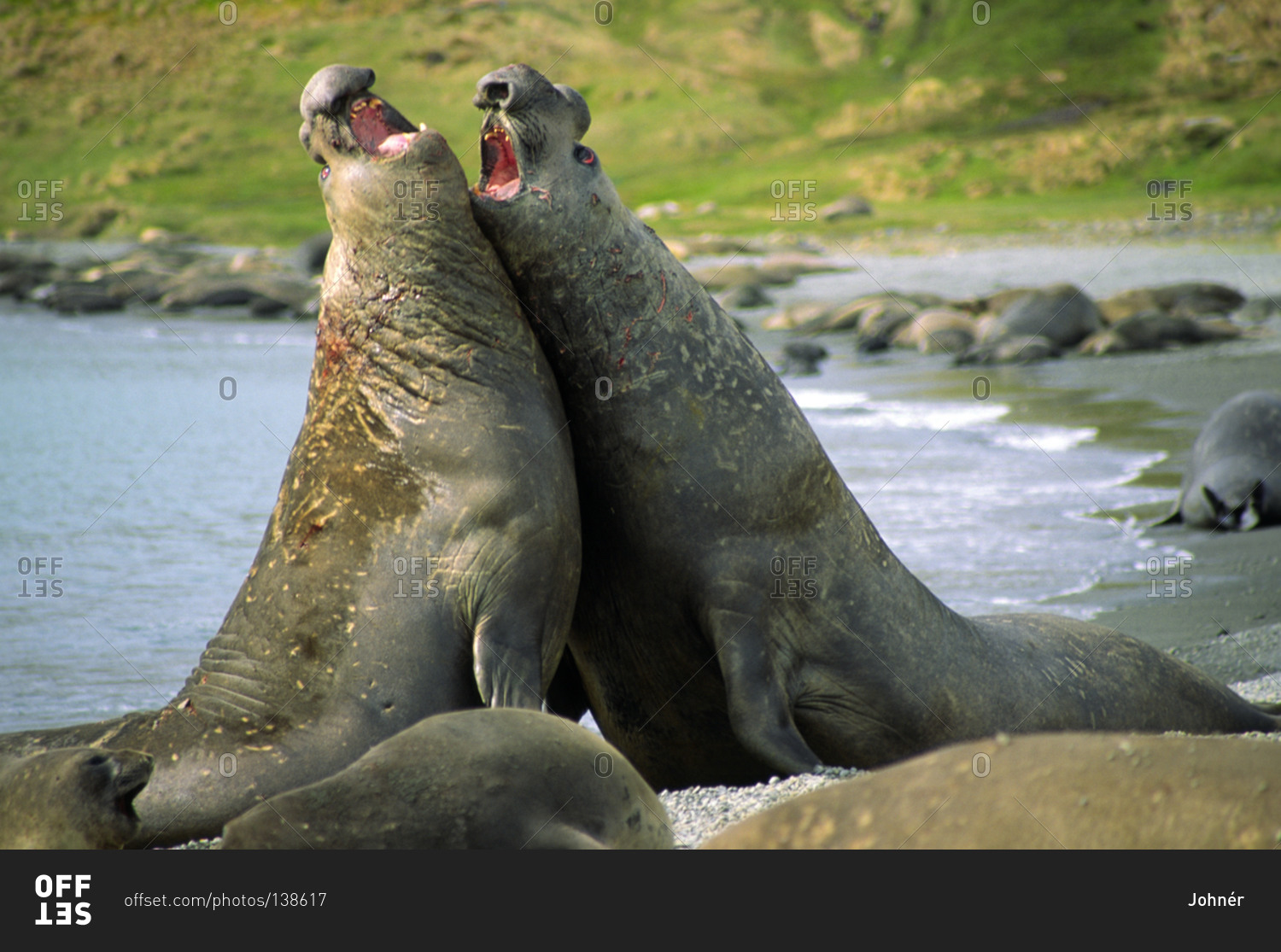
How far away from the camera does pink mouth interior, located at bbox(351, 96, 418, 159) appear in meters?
3.91

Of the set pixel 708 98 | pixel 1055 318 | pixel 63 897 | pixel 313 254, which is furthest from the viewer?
pixel 708 98

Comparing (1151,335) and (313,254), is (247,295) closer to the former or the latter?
(313,254)

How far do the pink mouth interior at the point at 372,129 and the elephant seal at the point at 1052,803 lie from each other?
7.62 feet

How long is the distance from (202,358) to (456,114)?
33.0 m

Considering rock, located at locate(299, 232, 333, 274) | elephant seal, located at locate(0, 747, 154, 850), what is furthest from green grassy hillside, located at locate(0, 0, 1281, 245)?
elephant seal, located at locate(0, 747, 154, 850)

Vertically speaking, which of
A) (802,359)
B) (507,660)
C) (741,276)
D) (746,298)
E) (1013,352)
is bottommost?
(507,660)

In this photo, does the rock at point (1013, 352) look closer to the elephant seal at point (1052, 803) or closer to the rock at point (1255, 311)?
the rock at point (1255, 311)

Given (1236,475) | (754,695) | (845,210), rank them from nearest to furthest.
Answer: (754,695), (1236,475), (845,210)

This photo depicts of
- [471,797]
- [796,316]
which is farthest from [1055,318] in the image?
[471,797]

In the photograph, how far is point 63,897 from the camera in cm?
268

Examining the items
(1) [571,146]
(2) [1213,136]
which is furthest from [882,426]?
(2) [1213,136]

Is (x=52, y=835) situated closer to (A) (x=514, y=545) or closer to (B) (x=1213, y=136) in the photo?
(A) (x=514, y=545)

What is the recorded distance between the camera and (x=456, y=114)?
164 ft

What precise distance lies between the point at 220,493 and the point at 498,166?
23.1 ft
